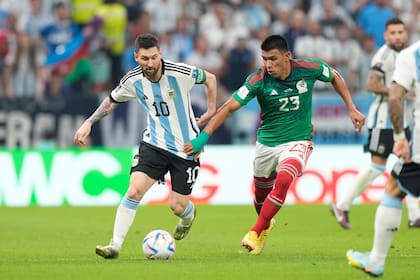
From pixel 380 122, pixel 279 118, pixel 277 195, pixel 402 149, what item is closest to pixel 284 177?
pixel 277 195

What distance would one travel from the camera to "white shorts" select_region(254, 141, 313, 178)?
36.9 feet

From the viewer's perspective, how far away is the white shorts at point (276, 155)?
36.9ft

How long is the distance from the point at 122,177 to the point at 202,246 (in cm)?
739

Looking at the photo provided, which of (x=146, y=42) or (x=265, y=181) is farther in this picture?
(x=265, y=181)

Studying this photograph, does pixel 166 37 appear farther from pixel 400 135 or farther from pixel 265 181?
pixel 400 135

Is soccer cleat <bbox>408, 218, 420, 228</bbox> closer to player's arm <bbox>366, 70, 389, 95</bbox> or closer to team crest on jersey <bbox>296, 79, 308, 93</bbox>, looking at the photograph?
player's arm <bbox>366, 70, 389, 95</bbox>

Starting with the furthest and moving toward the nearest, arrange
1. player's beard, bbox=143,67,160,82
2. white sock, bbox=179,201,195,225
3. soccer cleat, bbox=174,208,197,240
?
1. soccer cleat, bbox=174,208,197,240
2. white sock, bbox=179,201,195,225
3. player's beard, bbox=143,67,160,82

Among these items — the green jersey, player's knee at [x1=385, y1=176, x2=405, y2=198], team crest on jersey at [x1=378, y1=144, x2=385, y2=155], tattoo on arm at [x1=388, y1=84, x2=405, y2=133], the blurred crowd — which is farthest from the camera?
the blurred crowd

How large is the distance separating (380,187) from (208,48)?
4920mm

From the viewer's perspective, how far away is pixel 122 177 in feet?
64.0

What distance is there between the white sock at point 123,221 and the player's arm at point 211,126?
77 cm

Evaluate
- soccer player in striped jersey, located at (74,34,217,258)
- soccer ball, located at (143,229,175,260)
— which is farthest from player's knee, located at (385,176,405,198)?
soccer player in striped jersey, located at (74,34,217,258)

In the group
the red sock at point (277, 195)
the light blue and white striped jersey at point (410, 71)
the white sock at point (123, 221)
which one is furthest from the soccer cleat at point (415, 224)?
the light blue and white striped jersey at point (410, 71)

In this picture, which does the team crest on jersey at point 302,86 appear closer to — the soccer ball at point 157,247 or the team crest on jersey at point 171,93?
the team crest on jersey at point 171,93
